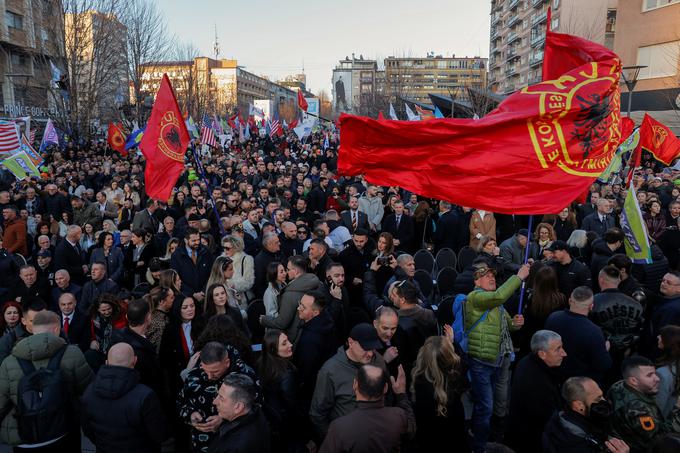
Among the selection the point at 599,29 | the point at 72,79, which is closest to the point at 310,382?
the point at 72,79

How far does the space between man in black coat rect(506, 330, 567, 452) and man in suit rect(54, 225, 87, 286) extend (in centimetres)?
718

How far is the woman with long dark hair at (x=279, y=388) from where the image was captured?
4051 millimetres

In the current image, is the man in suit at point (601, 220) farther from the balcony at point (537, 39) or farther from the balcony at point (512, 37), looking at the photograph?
the balcony at point (512, 37)

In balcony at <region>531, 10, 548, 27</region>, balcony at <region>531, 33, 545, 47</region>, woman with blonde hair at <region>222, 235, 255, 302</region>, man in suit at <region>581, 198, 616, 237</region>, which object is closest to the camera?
woman with blonde hair at <region>222, 235, 255, 302</region>

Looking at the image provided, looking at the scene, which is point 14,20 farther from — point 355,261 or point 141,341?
point 141,341

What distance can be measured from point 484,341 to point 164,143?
571cm

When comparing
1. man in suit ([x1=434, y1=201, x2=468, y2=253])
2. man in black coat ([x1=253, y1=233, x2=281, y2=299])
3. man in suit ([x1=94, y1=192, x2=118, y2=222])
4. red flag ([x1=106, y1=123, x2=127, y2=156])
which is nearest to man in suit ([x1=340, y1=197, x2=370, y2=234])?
man in suit ([x1=434, y1=201, x2=468, y2=253])

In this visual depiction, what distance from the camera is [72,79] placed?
24625 millimetres

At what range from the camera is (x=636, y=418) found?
345cm

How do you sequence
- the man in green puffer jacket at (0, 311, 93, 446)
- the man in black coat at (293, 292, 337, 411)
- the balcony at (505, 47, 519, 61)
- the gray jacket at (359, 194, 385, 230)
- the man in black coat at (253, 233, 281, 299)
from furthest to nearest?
the balcony at (505, 47, 519, 61)
the gray jacket at (359, 194, 385, 230)
the man in black coat at (253, 233, 281, 299)
the man in black coat at (293, 292, 337, 411)
the man in green puffer jacket at (0, 311, 93, 446)

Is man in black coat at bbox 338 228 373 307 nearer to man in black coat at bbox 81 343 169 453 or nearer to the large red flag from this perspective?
the large red flag

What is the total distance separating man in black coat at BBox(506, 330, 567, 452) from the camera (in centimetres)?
389

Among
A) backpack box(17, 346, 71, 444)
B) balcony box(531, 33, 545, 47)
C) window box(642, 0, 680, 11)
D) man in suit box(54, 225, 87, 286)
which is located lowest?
backpack box(17, 346, 71, 444)

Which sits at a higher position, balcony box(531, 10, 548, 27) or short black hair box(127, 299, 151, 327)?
balcony box(531, 10, 548, 27)
